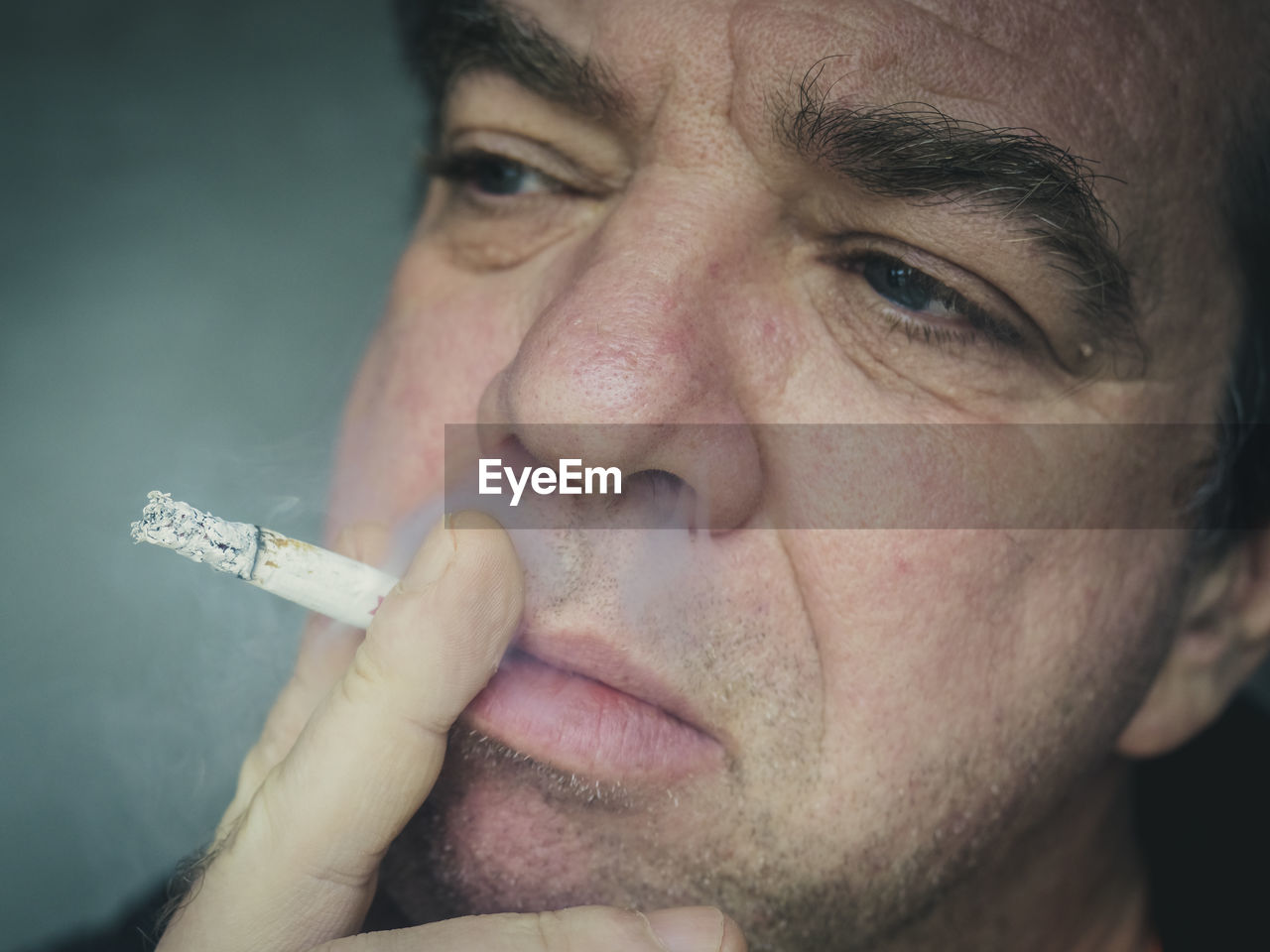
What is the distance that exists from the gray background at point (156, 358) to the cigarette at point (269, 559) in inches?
18.2

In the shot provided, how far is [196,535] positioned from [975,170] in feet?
3.17

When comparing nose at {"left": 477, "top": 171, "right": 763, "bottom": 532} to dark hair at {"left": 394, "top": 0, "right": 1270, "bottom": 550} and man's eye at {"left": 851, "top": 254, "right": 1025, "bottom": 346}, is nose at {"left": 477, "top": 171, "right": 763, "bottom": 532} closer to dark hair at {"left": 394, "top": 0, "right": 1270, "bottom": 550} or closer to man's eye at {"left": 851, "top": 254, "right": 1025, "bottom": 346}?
man's eye at {"left": 851, "top": 254, "right": 1025, "bottom": 346}

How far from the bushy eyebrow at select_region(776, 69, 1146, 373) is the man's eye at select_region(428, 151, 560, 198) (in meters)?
0.52

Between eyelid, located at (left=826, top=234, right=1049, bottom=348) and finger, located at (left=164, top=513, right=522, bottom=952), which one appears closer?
finger, located at (left=164, top=513, right=522, bottom=952)

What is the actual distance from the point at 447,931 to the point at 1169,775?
174 centimetres

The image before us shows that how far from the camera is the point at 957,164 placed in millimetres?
1228

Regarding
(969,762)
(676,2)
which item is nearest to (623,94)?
(676,2)

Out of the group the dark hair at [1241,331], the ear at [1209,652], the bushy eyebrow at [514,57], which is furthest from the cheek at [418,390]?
the ear at [1209,652]

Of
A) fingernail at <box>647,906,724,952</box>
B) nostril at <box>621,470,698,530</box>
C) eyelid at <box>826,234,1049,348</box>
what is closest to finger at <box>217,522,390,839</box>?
nostril at <box>621,470,698,530</box>

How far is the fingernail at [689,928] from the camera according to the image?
1044mm

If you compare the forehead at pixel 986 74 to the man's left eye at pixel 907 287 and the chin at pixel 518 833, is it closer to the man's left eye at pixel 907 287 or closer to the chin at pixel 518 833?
the man's left eye at pixel 907 287

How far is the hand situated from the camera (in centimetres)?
104

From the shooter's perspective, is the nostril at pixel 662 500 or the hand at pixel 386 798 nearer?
the hand at pixel 386 798

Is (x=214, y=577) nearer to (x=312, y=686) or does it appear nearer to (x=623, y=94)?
(x=312, y=686)
